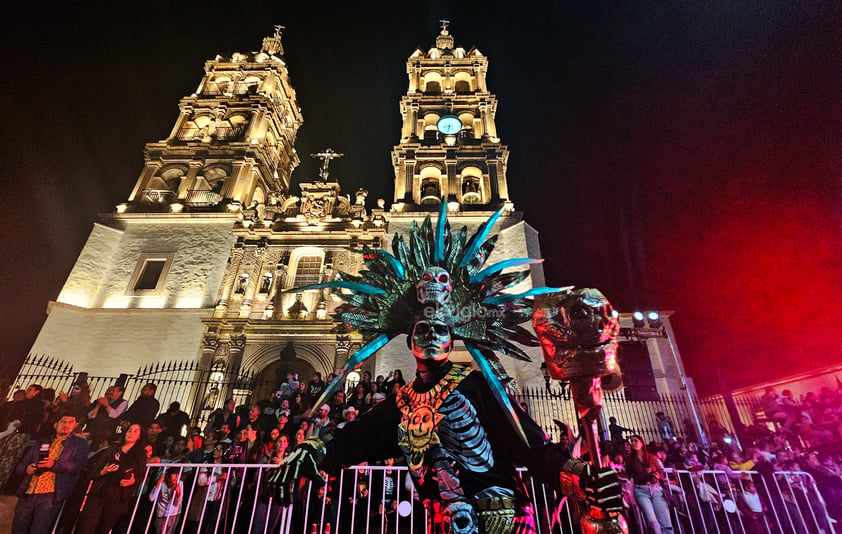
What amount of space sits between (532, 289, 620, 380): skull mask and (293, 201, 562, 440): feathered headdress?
57 centimetres

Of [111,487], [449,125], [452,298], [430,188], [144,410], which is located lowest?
[111,487]

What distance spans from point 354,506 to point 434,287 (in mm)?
2972

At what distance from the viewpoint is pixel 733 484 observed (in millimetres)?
6879

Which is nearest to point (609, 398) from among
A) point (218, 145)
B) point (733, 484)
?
point (733, 484)

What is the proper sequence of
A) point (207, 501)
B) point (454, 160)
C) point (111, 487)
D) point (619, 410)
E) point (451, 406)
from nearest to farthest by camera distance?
1. point (451, 406)
2. point (111, 487)
3. point (207, 501)
4. point (619, 410)
5. point (454, 160)

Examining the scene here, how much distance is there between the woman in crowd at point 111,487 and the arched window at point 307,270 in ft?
45.3

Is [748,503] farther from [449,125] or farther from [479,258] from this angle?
[449,125]

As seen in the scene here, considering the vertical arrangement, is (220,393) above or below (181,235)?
below

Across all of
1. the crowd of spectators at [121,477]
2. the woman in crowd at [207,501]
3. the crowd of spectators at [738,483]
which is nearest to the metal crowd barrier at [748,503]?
the crowd of spectators at [738,483]

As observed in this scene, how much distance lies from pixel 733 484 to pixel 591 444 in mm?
7105

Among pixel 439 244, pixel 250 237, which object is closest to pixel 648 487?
pixel 439 244

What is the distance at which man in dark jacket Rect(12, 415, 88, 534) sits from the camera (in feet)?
15.3

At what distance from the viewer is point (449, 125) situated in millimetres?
23047

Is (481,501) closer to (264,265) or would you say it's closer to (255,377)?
(255,377)
